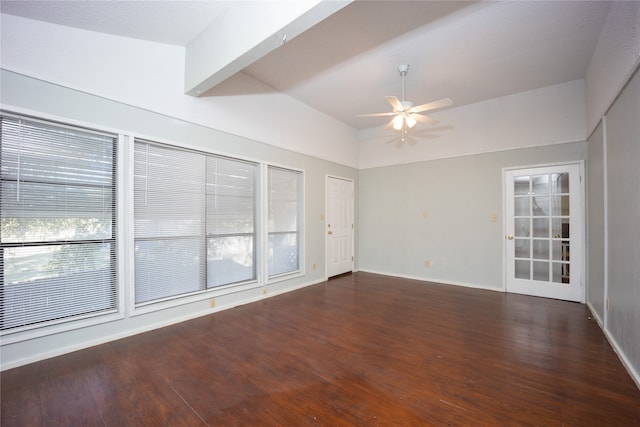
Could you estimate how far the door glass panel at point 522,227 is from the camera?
4.37m

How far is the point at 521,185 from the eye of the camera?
4.44 metres

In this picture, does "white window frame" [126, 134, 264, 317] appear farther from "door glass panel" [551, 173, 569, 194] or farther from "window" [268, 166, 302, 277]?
"door glass panel" [551, 173, 569, 194]

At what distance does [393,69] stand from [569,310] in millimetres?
4018

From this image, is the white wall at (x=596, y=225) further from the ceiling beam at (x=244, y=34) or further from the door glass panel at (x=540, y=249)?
the ceiling beam at (x=244, y=34)

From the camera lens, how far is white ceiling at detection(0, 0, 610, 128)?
2527 mm

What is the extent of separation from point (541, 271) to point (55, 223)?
20.4 ft

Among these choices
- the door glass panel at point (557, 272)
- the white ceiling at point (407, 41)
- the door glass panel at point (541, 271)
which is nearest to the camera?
the white ceiling at point (407, 41)

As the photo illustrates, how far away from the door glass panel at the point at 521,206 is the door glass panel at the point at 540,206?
0.08m

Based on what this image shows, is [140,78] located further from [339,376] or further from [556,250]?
[556,250]

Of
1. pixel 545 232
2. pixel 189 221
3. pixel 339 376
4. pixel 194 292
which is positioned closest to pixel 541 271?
pixel 545 232

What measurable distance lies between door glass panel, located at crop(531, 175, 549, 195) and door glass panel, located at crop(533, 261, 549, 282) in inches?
44.0

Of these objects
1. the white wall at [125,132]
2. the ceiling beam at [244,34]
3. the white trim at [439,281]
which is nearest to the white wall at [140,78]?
the white wall at [125,132]

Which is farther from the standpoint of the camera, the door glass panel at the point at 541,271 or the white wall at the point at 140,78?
the door glass panel at the point at 541,271

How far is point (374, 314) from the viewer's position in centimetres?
349
